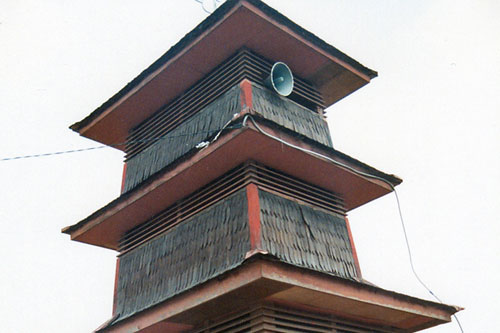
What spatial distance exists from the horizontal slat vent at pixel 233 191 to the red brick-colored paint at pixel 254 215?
24 centimetres

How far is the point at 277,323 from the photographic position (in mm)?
8242

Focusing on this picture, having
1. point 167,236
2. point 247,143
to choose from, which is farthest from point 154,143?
point 247,143

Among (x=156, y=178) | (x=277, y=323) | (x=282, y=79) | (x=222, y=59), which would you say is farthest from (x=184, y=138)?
(x=277, y=323)

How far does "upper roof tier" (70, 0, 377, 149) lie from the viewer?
10086mm

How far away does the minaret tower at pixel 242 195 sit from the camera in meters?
8.57

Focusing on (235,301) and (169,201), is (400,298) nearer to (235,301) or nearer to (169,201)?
(235,301)

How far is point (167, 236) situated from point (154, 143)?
2.57m

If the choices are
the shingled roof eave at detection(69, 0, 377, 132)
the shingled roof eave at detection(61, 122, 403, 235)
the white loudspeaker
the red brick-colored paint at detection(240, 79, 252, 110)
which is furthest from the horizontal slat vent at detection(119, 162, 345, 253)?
the shingled roof eave at detection(69, 0, 377, 132)

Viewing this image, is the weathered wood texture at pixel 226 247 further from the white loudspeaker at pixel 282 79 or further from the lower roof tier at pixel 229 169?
the white loudspeaker at pixel 282 79

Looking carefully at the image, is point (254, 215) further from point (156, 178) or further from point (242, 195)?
point (156, 178)

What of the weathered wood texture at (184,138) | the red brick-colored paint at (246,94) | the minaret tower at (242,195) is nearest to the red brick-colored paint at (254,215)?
the minaret tower at (242,195)

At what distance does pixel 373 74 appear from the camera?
39.7ft

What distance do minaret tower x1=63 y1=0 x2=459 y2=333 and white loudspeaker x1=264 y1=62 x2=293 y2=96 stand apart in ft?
0.08

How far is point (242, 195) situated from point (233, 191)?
344 millimetres
